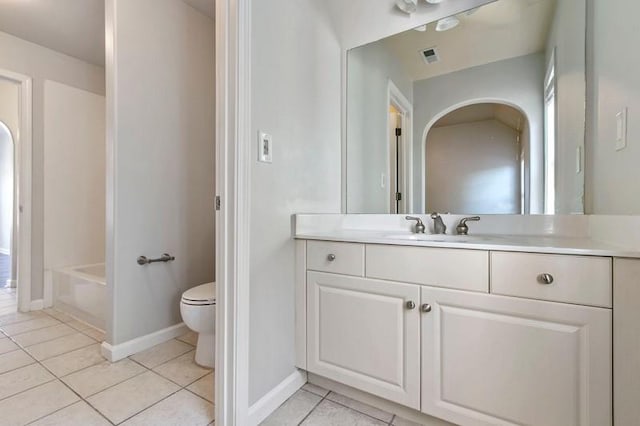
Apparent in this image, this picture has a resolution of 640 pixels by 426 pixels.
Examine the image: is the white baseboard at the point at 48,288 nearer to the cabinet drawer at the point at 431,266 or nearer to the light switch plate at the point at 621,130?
the cabinet drawer at the point at 431,266

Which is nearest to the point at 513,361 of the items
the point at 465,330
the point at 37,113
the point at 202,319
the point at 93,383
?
the point at 465,330

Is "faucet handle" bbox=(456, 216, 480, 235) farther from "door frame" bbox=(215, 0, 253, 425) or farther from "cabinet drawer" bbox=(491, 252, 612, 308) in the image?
"door frame" bbox=(215, 0, 253, 425)

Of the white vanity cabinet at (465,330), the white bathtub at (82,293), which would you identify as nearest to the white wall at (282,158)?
the white vanity cabinet at (465,330)

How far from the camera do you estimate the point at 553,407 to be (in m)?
0.93

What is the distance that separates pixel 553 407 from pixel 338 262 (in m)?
0.87

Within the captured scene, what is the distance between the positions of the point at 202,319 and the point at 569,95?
2123 millimetres

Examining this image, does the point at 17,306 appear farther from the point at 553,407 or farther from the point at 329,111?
the point at 553,407

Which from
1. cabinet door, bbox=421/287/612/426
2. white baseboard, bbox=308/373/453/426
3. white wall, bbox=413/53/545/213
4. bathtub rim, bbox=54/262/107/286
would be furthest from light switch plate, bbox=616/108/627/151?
bathtub rim, bbox=54/262/107/286

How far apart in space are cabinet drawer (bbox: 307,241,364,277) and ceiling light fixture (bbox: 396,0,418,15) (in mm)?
1348

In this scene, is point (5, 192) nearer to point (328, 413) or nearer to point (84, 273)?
point (84, 273)

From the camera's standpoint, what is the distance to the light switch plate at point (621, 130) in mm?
1016

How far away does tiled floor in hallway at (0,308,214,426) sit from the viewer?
49.6 inches

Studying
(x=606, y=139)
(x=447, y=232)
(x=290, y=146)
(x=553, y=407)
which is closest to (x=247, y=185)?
(x=290, y=146)

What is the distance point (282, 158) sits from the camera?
1.38 m
